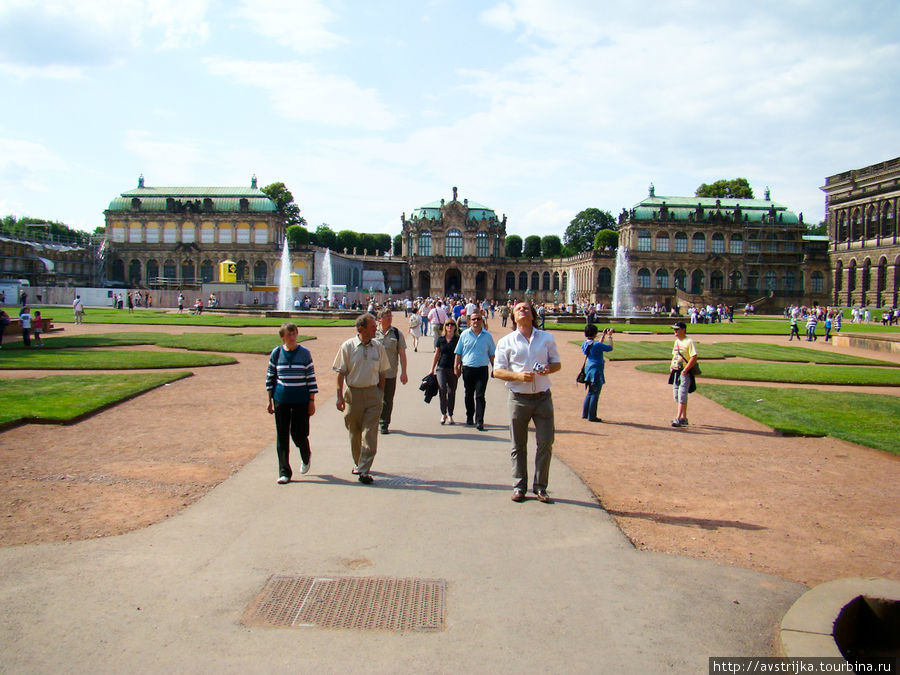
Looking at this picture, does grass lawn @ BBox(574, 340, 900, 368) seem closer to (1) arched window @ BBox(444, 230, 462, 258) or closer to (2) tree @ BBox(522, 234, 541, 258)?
(1) arched window @ BBox(444, 230, 462, 258)

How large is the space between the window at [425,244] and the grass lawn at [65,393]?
3676 inches

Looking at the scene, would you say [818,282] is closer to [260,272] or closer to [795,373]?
[260,272]

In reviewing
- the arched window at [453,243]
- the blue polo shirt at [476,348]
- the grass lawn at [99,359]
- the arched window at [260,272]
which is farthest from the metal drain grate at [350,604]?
the arched window at [453,243]

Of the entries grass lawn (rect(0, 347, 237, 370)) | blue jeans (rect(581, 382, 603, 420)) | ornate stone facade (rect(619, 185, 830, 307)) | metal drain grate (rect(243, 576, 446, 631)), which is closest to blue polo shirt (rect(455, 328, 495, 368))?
blue jeans (rect(581, 382, 603, 420))

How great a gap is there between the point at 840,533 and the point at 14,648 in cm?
712

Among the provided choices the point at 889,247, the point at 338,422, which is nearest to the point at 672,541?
the point at 338,422

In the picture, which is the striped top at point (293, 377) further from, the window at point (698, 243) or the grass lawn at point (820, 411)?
the window at point (698, 243)

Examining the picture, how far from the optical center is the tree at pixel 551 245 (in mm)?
125250

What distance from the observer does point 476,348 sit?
36.7ft

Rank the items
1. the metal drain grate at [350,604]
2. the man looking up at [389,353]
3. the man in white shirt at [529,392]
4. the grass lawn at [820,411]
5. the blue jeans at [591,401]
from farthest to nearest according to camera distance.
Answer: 1. the blue jeans at [591,401]
2. the grass lawn at [820,411]
3. the man looking up at [389,353]
4. the man in white shirt at [529,392]
5. the metal drain grate at [350,604]

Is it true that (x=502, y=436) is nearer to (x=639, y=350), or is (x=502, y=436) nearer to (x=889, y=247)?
(x=639, y=350)

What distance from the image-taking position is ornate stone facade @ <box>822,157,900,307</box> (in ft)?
232

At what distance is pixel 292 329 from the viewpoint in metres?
7.88

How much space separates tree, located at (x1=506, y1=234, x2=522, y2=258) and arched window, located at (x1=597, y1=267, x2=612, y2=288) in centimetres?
3370
